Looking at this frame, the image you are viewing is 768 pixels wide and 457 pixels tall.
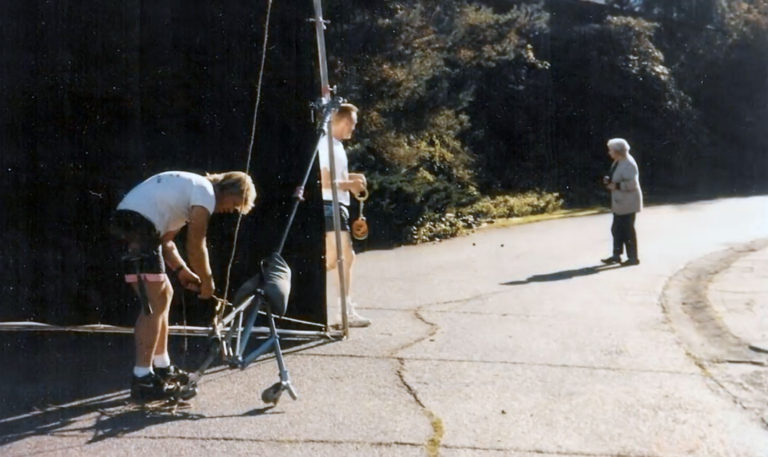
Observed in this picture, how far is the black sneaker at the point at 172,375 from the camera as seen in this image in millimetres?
6965

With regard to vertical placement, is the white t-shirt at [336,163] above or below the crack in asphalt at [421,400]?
above

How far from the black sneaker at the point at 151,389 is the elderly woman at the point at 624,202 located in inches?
338

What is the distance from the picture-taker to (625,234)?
47.0ft

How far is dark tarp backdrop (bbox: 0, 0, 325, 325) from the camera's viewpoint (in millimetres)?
7715

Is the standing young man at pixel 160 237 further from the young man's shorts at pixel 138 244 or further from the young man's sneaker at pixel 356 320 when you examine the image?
the young man's sneaker at pixel 356 320

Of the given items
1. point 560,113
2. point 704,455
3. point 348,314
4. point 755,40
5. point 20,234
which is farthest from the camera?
point 755,40

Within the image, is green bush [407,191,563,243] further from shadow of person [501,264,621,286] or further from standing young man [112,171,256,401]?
standing young man [112,171,256,401]

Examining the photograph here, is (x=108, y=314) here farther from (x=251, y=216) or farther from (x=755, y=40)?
(x=755, y=40)

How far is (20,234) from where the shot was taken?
7848mm

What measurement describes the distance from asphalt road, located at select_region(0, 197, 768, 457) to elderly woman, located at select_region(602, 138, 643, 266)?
1.89 metres

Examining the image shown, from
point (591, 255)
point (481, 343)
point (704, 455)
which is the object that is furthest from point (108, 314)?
point (591, 255)

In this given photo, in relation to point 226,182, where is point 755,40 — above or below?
above

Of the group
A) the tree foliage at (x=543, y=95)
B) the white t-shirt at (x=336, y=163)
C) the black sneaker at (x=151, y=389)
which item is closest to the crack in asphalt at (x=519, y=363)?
the white t-shirt at (x=336, y=163)

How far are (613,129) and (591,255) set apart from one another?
16.9m
